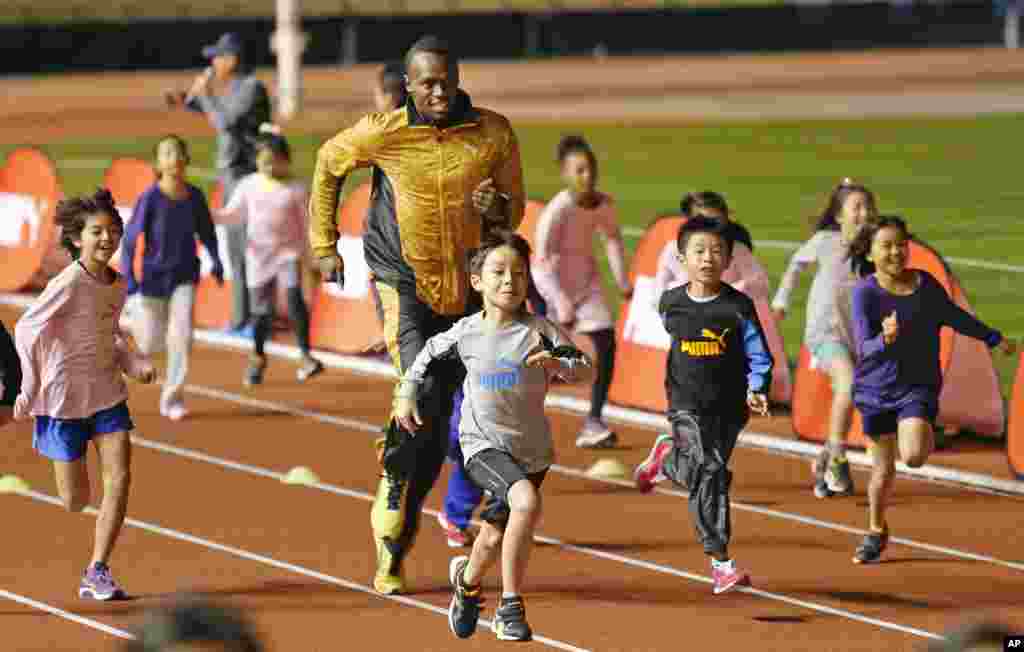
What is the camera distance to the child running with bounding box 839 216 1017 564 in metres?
10.7

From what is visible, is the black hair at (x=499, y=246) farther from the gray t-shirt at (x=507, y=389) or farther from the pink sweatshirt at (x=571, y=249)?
the pink sweatshirt at (x=571, y=249)

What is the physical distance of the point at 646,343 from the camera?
50.5 ft

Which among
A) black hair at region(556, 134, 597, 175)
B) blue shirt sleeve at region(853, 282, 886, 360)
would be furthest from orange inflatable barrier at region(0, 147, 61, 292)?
blue shirt sleeve at region(853, 282, 886, 360)

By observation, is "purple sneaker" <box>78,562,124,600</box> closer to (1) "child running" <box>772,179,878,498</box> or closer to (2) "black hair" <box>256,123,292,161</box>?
(1) "child running" <box>772,179,878,498</box>

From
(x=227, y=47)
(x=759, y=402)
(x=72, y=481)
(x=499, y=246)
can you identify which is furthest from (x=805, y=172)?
(x=499, y=246)

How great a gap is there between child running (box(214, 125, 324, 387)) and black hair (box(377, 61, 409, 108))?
10.5 feet

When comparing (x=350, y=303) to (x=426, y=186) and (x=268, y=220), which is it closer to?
(x=268, y=220)

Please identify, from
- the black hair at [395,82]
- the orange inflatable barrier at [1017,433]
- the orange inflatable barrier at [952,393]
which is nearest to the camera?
the black hair at [395,82]

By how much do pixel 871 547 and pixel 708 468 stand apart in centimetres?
122

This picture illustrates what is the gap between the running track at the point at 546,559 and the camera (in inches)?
379

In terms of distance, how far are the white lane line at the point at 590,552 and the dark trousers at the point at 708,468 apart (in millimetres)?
451

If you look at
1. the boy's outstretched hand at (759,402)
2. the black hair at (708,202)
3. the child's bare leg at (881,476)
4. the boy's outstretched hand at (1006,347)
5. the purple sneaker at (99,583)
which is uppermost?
the black hair at (708,202)

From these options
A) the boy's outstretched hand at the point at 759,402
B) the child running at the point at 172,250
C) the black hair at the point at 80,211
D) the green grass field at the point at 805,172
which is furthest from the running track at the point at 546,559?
the green grass field at the point at 805,172

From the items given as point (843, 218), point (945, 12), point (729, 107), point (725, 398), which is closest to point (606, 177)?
point (729, 107)
